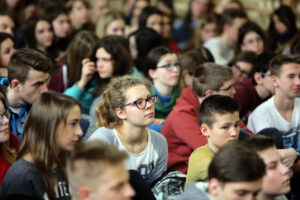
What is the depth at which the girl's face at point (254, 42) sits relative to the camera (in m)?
5.17

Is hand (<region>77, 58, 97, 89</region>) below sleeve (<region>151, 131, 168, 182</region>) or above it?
above

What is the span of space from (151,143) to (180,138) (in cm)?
36

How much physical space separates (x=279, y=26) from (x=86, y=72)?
2.99 meters

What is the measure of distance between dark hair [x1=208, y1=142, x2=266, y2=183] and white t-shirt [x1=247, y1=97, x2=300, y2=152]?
1.37 metres

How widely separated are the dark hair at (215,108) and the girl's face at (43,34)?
266 centimetres

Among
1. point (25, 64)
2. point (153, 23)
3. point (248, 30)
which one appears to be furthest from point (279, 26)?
point (25, 64)

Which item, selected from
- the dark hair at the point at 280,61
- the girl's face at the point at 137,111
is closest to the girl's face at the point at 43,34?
the girl's face at the point at 137,111

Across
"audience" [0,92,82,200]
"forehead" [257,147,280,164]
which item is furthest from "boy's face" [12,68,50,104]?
"forehead" [257,147,280,164]

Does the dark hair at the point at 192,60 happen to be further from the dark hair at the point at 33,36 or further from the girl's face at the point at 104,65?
the dark hair at the point at 33,36

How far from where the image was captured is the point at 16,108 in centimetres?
302

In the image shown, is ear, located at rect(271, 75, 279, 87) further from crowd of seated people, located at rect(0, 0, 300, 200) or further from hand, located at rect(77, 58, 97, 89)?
hand, located at rect(77, 58, 97, 89)

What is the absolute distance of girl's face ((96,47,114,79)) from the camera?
3.98 m

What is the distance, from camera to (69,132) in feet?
7.39

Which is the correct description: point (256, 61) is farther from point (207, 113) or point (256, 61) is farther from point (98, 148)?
point (98, 148)
